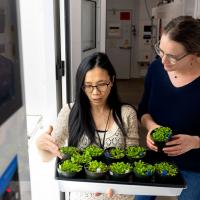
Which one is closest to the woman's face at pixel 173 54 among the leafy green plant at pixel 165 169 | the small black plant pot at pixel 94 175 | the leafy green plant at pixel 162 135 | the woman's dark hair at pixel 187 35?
the woman's dark hair at pixel 187 35

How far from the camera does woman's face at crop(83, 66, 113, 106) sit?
1.14m

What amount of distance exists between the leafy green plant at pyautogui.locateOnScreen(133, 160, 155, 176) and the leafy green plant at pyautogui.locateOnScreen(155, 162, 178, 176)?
0.9 inches

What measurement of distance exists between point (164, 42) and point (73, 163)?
1.83 feet

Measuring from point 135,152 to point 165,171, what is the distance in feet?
0.49

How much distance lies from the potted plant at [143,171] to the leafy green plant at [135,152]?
6cm

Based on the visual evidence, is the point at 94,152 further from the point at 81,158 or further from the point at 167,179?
the point at 167,179

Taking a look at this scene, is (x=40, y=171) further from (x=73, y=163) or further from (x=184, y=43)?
(x=184, y=43)

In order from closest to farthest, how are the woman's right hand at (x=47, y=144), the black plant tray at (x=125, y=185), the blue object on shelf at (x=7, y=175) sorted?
the blue object on shelf at (x=7, y=175)
the black plant tray at (x=125, y=185)
the woman's right hand at (x=47, y=144)

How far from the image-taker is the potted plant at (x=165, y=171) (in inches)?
39.2

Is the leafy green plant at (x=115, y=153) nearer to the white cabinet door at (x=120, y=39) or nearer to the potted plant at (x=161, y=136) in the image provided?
the potted plant at (x=161, y=136)

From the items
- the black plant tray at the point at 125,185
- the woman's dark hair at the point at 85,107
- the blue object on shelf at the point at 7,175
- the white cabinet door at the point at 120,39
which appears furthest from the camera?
the white cabinet door at the point at 120,39

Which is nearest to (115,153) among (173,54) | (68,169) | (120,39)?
(68,169)

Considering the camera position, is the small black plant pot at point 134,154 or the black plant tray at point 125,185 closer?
the black plant tray at point 125,185

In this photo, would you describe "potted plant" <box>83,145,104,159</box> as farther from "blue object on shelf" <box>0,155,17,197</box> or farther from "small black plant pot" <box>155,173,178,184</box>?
"blue object on shelf" <box>0,155,17,197</box>
